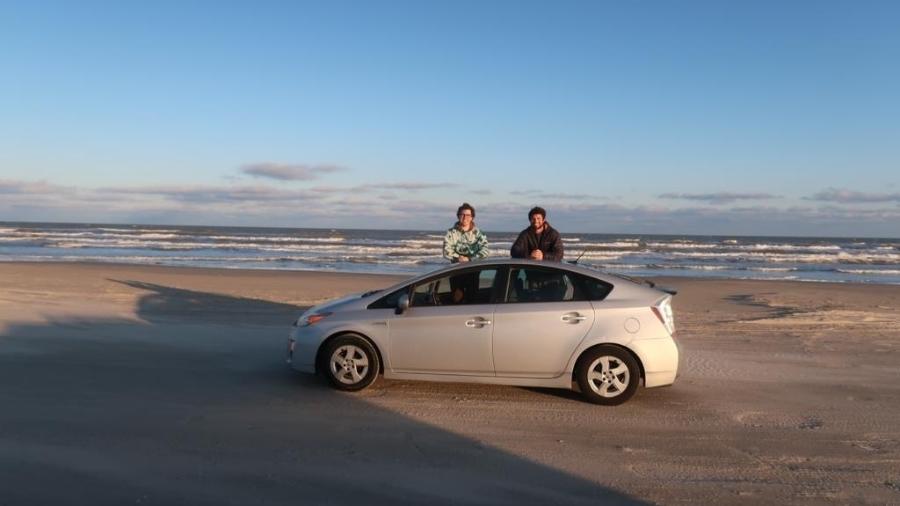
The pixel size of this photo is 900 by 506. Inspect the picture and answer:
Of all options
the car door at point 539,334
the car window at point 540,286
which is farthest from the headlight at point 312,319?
the car window at point 540,286

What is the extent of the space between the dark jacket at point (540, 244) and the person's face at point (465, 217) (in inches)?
29.2

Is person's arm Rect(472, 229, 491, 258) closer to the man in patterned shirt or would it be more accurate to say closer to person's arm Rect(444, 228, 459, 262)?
the man in patterned shirt

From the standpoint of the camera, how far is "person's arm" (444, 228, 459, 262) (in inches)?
343

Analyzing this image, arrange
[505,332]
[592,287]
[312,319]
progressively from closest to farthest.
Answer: [505,332] → [592,287] → [312,319]

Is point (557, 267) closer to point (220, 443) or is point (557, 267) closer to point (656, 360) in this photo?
point (656, 360)

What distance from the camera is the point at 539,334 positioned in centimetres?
639

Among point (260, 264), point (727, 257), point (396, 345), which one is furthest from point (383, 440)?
point (727, 257)

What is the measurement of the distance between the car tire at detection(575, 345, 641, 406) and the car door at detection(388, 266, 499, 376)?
0.89m

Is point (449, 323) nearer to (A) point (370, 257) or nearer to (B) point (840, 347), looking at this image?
(B) point (840, 347)

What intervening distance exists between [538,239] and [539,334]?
7.15 feet

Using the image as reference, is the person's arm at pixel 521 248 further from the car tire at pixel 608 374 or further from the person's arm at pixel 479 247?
the car tire at pixel 608 374

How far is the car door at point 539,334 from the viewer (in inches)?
251

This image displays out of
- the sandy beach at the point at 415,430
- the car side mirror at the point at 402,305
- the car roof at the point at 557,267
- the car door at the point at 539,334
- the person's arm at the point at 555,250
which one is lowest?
the sandy beach at the point at 415,430

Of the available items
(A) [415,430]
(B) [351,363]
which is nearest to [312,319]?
(B) [351,363]
